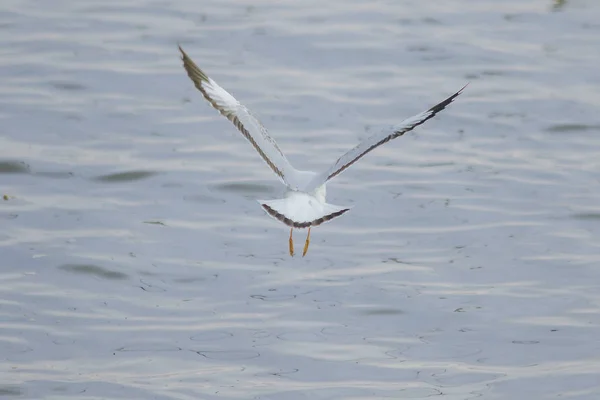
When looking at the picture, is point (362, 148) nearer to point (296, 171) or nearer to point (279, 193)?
point (296, 171)

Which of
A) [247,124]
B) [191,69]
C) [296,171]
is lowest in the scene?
[296,171]

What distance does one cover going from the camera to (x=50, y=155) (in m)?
11.4

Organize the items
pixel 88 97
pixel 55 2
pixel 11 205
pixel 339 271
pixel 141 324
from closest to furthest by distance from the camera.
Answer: pixel 141 324
pixel 339 271
pixel 11 205
pixel 88 97
pixel 55 2

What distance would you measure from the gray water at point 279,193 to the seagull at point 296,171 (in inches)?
43.5

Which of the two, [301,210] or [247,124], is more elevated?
A: [247,124]

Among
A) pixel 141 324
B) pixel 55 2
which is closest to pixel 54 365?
pixel 141 324

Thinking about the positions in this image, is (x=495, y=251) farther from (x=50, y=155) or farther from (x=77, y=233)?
(x=50, y=155)

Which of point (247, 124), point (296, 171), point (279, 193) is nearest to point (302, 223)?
point (296, 171)

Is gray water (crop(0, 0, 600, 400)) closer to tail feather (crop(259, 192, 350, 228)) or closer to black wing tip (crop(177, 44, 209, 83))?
tail feather (crop(259, 192, 350, 228))

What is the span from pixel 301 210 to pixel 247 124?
1141 mm

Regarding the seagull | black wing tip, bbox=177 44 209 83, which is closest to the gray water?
the seagull

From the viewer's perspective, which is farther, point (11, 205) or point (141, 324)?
point (11, 205)

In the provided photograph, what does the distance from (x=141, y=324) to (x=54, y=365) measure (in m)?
0.73

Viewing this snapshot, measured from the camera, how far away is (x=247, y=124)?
27.9 ft
